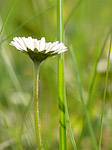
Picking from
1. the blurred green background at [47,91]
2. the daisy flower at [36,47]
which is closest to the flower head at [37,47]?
the daisy flower at [36,47]

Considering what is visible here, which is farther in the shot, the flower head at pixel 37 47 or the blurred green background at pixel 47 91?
the blurred green background at pixel 47 91

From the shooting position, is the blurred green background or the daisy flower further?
the blurred green background

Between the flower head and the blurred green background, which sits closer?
the flower head

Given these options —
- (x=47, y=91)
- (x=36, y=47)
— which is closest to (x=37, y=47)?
(x=36, y=47)

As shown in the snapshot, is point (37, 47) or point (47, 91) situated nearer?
point (37, 47)

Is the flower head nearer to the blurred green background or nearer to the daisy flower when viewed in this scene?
the daisy flower

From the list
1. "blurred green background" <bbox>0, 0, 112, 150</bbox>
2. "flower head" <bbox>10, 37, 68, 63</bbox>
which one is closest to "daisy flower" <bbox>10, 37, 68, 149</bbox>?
"flower head" <bbox>10, 37, 68, 63</bbox>

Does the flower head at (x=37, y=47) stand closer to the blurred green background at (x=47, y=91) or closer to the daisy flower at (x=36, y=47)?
the daisy flower at (x=36, y=47)

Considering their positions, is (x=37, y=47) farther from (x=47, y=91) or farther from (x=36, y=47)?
(x=47, y=91)
